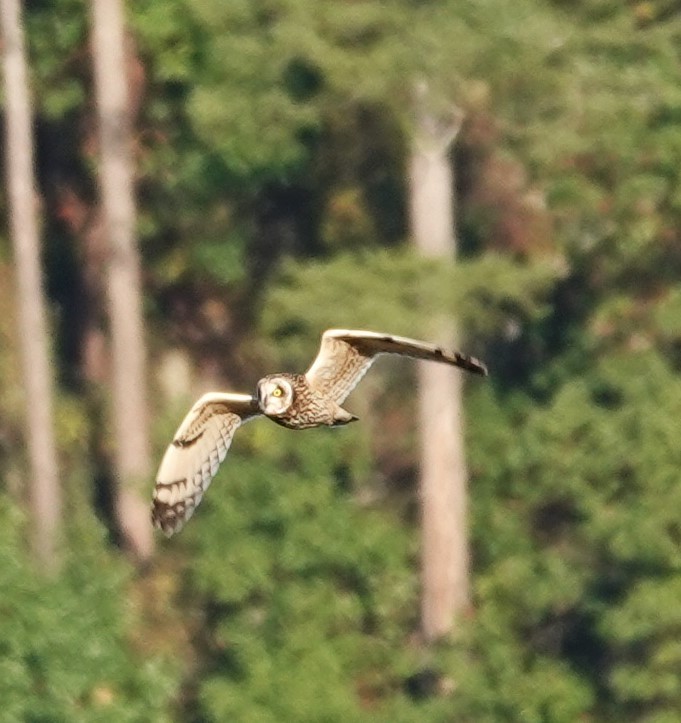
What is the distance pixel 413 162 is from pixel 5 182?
4.51 metres

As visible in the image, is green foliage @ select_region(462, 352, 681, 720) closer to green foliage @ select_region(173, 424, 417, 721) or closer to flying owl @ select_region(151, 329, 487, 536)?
green foliage @ select_region(173, 424, 417, 721)

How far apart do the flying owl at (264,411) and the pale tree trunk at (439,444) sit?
12.1m

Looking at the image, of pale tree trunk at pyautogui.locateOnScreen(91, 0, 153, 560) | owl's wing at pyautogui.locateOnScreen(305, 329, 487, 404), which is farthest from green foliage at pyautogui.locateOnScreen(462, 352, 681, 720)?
owl's wing at pyautogui.locateOnScreen(305, 329, 487, 404)

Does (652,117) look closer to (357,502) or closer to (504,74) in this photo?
(504,74)

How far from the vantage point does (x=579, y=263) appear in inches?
1078

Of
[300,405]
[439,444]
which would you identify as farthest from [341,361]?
[439,444]

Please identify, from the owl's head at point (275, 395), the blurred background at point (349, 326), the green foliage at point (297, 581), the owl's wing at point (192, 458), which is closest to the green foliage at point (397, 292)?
the blurred background at point (349, 326)

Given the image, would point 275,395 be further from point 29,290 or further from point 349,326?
point 29,290

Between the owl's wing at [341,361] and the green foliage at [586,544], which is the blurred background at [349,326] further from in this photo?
the owl's wing at [341,361]

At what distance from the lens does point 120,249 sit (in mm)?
27359

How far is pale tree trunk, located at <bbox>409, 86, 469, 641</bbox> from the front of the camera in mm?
25844

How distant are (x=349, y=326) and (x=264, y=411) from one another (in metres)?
11.2

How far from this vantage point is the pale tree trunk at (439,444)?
25844mm

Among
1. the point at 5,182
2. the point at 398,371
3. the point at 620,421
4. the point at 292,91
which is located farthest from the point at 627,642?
the point at 5,182
